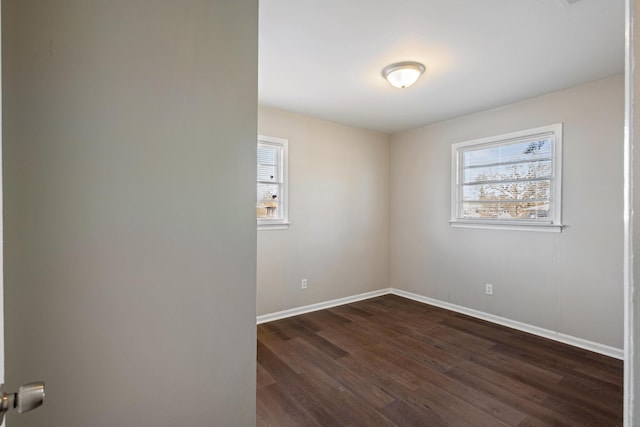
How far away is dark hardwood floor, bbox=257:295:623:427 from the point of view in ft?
6.49

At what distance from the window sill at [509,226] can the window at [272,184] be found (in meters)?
2.26

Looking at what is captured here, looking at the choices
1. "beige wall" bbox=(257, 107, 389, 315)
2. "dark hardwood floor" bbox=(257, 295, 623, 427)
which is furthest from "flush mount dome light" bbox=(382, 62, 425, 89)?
"dark hardwood floor" bbox=(257, 295, 623, 427)

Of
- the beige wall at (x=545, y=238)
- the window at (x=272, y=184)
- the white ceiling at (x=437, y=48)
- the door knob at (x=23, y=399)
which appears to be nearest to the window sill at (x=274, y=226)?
the window at (x=272, y=184)

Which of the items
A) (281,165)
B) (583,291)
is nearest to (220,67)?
(281,165)

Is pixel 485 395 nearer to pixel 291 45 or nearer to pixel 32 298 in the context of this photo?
pixel 32 298

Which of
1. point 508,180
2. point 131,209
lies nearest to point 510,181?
point 508,180

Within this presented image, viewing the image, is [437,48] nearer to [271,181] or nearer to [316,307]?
[271,181]

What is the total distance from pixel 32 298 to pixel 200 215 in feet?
1.71

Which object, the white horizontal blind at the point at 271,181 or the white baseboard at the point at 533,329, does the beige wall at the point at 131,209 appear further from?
the white baseboard at the point at 533,329

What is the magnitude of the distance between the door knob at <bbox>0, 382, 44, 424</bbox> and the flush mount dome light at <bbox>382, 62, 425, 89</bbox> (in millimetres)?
2733

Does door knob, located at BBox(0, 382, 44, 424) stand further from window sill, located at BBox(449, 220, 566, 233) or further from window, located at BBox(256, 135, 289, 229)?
window sill, located at BBox(449, 220, 566, 233)

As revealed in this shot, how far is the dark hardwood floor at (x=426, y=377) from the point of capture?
198 centimetres

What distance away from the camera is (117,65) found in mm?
983

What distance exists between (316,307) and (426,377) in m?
1.87
